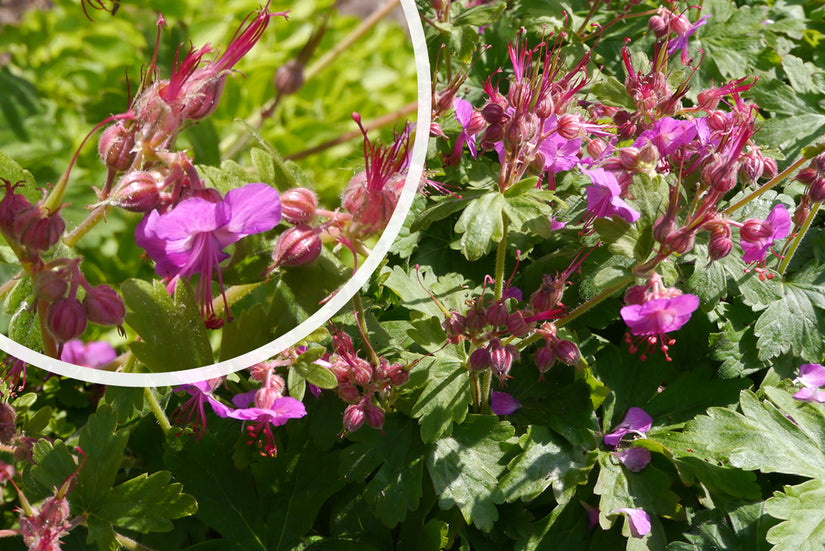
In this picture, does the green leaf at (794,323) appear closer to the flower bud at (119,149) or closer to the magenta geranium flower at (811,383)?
the magenta geranium flower at (811,383)

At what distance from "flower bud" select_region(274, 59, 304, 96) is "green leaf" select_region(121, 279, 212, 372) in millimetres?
492

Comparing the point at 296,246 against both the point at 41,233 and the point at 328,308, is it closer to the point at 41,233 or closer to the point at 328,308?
the point at 328,308

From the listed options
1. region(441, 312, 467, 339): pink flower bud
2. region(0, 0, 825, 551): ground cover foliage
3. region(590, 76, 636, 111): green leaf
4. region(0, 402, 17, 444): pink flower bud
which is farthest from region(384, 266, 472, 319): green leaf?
region(0, 402, 17, 444): pink flower bud

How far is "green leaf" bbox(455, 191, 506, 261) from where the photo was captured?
1.10 metres

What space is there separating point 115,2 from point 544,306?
0.75m

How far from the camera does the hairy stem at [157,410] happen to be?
1298mm

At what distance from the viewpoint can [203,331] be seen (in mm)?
1040

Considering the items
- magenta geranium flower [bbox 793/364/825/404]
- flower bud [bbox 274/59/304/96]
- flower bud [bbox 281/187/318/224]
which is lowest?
magenta geranium flower [bbox 793/364/825/404]

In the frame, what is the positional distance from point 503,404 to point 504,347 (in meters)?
0.27

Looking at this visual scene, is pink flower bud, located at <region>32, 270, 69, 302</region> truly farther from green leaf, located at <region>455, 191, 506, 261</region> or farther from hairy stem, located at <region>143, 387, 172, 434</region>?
green leaf, located at <region>455, 191, 506, 261</region>

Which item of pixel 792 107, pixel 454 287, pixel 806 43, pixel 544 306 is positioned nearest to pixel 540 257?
pixel 454 287

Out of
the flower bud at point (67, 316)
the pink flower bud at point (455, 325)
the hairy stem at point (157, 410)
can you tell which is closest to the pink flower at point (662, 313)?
the pink flower bud at point (455, 325)

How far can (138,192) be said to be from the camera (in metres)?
0.83

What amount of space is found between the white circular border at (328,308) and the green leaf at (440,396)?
244mm
